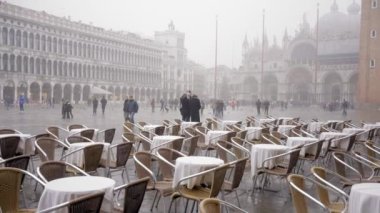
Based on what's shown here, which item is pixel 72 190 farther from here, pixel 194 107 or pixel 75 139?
pixel 194 107

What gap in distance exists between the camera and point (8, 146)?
6.93m

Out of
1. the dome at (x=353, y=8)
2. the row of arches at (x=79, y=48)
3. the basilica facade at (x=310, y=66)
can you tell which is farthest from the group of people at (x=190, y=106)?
the dome at (x=353, y=8)

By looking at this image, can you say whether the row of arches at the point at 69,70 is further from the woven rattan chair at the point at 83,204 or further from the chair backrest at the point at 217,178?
the woven rattan chair at the point at 83,204

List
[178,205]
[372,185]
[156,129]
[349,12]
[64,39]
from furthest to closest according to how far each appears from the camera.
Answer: [349,12] < [64,39] < [156,129] < [178,205] < [372,185]

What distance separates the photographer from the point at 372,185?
4.16 meters

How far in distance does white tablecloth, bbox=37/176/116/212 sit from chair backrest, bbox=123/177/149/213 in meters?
0.23

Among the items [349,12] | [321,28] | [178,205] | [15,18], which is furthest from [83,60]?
[178,205]

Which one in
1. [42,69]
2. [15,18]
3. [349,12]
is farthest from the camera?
[349,12]

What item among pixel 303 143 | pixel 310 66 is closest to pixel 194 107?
pixel 303 143

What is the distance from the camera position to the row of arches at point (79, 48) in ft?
171

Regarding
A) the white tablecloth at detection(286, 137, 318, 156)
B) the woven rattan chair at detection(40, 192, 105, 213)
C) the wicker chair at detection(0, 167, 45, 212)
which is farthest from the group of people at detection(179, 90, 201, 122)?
the woven rattan chair at detection(40, 192, 105, 213)

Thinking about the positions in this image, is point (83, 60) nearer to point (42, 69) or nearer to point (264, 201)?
point (42, 69)

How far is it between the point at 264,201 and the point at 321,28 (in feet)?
Answer: 234

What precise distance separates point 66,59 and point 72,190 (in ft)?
195
